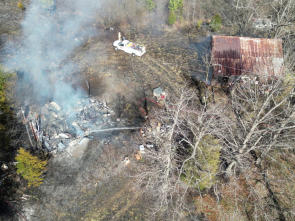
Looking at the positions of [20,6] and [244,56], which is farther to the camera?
[20,6]

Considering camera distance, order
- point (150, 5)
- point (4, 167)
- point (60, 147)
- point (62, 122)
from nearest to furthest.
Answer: point (4, 167) → point (60, 147) → point (62, 122) → point (150, 5)

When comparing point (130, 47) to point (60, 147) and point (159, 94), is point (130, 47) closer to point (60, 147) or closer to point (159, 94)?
point (159, 94)

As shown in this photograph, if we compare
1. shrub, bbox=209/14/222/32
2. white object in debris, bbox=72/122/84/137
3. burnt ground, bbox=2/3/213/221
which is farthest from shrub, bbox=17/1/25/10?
shrub, bbox=209/14/222/32

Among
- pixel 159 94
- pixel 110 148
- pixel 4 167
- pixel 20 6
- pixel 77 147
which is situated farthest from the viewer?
pixel 20 6

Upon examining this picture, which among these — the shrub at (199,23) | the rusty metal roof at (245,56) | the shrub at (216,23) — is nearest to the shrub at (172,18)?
the shrub at (199,23)

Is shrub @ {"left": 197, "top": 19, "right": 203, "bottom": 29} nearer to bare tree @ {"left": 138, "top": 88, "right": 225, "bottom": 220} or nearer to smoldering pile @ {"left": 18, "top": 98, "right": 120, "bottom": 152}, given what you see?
smoldering pile @ {"left": 18, "top": 98, "right": 120, "bottom": 152}

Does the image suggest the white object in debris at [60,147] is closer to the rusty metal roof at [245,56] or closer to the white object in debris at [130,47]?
the white object in debris at [130,47]

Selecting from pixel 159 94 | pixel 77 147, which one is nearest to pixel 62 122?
pixel 77 147
